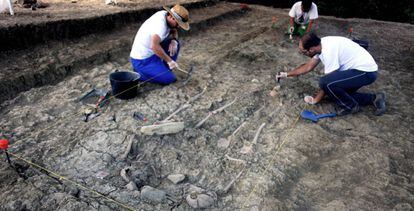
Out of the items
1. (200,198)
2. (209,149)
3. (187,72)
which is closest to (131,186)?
(200,198)

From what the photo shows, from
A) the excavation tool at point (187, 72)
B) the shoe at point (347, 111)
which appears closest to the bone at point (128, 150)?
the excavation tool at point (187, 72)

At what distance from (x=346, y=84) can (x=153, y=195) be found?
312cm

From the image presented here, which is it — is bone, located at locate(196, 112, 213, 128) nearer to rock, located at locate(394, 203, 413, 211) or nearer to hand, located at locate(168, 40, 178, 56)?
hand, located at locate(168, 40, 178, 56)

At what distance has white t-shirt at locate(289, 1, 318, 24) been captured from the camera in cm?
734

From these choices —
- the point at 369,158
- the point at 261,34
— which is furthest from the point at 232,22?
the point at 369,158

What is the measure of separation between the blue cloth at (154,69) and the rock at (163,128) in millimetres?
1242

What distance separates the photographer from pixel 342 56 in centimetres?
426

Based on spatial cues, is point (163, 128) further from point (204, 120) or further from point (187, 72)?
point (187, 72)

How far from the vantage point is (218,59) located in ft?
19.9

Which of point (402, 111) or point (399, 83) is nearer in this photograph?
point (402, 111)

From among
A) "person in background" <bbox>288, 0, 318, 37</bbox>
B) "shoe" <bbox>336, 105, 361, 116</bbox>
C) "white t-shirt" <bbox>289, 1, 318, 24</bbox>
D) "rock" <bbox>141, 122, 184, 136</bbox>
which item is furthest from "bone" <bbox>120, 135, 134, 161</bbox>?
"white t-shirt" <bbox>289, 1, 318, 24</bbox>

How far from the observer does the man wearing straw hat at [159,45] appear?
14.4 feet

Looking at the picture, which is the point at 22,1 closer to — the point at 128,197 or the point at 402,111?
the point at 128,197

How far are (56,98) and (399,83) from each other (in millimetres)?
5761
